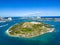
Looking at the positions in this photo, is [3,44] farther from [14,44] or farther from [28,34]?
[28,34]

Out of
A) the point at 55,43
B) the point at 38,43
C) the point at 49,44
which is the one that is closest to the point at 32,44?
the point at 38,43

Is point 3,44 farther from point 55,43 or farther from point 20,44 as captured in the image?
point 55,43

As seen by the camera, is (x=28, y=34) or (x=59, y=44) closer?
(x=59, y=44)

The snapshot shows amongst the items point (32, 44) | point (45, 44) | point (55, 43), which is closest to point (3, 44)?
point (32, 44)

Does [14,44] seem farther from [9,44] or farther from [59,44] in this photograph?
[59,44]

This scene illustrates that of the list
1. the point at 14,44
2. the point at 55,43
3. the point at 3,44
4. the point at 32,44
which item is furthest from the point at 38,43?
the point at 3,44

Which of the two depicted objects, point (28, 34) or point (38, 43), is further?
point (28, 34)

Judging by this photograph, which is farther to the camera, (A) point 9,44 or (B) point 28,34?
(B) point 28,34
